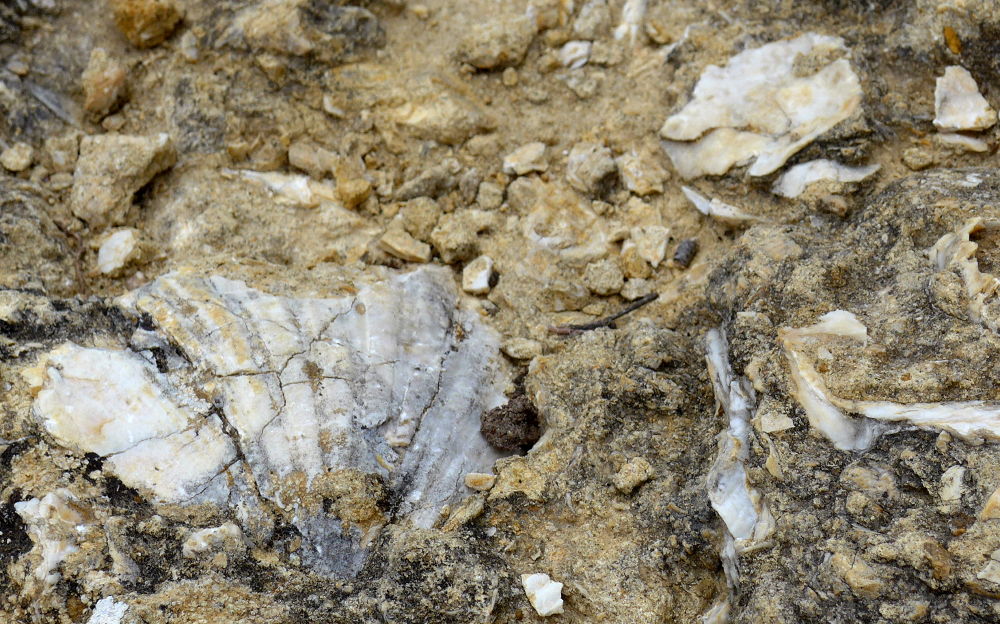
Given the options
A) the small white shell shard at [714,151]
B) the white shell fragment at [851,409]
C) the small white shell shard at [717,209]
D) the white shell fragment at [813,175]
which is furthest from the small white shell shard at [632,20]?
the white shell fragment at [851,409]

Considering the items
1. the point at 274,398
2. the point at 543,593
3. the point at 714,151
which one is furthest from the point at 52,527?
the point at 714,151

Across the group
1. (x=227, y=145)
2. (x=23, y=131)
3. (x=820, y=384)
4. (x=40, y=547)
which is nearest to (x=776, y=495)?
(x=820, y=384)

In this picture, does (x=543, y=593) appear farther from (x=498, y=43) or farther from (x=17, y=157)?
(x=17, y=157)

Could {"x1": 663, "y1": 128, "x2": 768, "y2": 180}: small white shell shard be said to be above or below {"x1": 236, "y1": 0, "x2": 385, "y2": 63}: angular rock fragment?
below

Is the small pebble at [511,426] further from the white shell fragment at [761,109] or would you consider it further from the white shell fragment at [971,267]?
the white shell fragment at [971,267]

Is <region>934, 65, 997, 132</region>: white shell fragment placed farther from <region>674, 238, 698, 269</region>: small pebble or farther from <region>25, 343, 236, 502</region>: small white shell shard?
<region>25, 343, 236, 502</region>: small white shell shard

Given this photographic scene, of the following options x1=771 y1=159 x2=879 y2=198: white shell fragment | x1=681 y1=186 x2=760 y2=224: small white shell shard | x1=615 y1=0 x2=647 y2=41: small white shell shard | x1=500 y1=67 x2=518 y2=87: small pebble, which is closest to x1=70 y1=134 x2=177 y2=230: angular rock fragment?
x1=500 y1=67 x2=518 y2=87: small pebble

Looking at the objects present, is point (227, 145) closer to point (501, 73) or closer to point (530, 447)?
point (501, 73)
